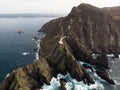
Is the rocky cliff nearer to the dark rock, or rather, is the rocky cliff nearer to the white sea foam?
the white sea foam

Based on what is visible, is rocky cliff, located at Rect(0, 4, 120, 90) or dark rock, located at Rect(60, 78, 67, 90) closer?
dark rock, located at Rect(60, 78, 67, 90)

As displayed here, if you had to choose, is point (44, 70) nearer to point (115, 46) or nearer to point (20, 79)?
point (20, 79)

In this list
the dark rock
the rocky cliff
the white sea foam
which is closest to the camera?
the dark rock

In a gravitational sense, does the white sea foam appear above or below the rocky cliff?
below

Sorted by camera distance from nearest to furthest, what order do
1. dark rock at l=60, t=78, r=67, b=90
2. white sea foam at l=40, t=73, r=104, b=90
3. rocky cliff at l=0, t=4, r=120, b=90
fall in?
1. dark rock at l=60, t=78, r=67, b=90
2. rocky cliff at l=0, t=4, r=120, b=90
3. white sea foam at l=40, t=73, r=104, b=90

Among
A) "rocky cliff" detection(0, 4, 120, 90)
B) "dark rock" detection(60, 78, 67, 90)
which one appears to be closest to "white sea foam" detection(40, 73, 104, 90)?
"dark rock" detection(60, 78, 67, 90)

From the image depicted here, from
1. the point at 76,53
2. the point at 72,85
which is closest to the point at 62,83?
the point at 72,85

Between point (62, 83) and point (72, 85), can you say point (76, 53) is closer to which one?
point (72, 85)

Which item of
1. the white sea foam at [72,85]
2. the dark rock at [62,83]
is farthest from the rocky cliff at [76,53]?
the dark rock at [62,83]

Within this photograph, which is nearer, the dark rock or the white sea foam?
the dark rock

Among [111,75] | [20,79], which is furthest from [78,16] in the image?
[20,79]
